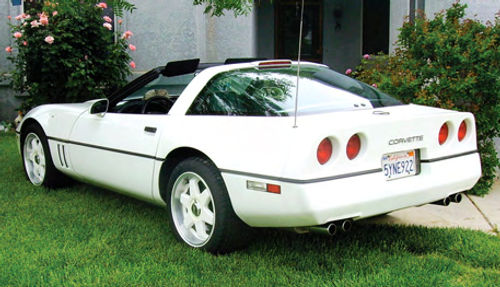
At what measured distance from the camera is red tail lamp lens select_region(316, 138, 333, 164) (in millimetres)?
3311

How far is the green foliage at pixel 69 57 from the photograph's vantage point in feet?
28.9

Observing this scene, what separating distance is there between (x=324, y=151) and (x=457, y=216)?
7.03 feet

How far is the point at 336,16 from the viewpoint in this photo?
13.3 metres

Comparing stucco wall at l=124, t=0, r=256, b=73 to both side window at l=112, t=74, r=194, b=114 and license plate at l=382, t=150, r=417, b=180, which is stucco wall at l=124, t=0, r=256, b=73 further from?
license plate at l=382, t=150, r=417, b=180

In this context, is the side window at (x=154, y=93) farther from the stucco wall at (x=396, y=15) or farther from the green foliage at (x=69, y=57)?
the stucco wall at (x=396, y=15)

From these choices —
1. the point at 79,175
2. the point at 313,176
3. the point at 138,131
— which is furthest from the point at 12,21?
the point at 313,176

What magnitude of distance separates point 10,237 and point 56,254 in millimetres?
612

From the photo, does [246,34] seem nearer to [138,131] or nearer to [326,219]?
[138,131]

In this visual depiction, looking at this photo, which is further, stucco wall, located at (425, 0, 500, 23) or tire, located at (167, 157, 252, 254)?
stucco wall, located at (425, 0, 500, 23)

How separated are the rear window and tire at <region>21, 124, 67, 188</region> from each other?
212 cm

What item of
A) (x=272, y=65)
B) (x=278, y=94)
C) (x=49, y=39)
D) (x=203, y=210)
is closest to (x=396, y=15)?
(x=272, y=65)

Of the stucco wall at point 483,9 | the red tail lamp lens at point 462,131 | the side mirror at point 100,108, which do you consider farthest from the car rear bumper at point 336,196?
the stucco wall at point 483,9

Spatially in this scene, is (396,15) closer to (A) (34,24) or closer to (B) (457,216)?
(B) (457,216)

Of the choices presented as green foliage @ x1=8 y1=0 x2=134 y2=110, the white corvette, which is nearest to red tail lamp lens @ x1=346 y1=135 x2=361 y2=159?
the white corvette
